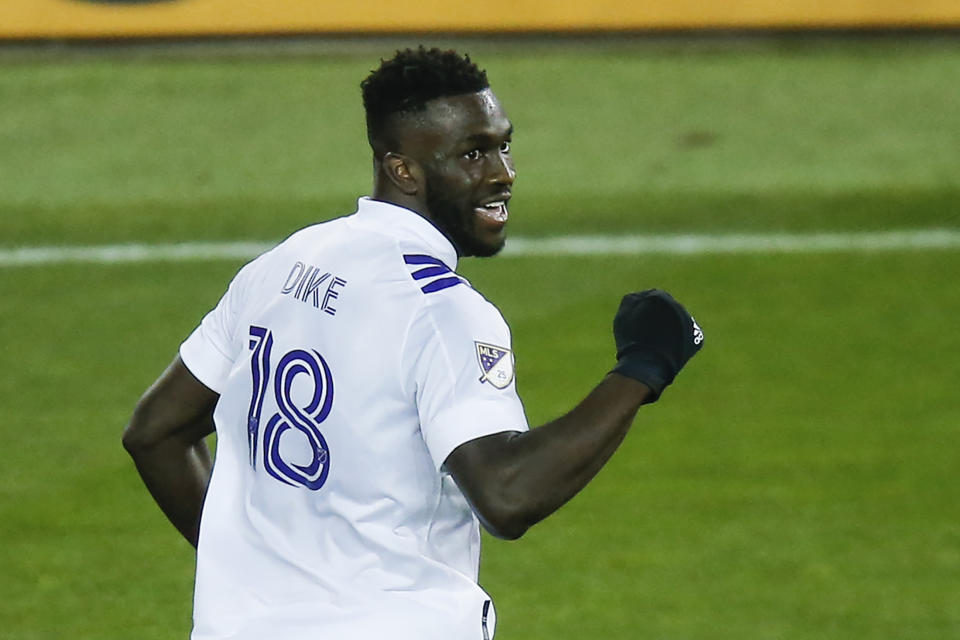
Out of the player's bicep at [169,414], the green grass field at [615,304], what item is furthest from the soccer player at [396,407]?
the green grass field at [615,304]

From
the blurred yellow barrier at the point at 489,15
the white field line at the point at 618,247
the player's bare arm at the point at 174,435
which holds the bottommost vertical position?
the white field line at the point at 618,247

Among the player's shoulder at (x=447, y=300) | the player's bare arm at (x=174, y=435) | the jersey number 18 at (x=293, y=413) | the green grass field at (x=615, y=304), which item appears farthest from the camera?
the green grass field at (x=615, y=304)

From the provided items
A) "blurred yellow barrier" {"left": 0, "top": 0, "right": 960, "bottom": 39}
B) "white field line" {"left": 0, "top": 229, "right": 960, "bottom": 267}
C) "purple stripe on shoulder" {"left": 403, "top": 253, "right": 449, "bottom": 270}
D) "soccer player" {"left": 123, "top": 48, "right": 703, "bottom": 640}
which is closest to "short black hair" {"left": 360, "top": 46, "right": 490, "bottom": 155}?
"soccer player" {"left": 123, "top": 48, "right": 703, "bottom": 640}

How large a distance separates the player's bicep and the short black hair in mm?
653

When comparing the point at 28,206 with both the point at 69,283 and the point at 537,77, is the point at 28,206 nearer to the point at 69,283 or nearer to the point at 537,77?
the point at 69,283

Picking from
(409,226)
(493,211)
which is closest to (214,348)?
(409,226)

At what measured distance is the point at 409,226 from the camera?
329 cm

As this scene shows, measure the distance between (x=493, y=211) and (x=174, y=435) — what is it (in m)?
0.84

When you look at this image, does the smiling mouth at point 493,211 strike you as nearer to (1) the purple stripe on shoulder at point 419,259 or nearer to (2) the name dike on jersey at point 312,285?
(1) the purple stripe on shoulder at point 419,259

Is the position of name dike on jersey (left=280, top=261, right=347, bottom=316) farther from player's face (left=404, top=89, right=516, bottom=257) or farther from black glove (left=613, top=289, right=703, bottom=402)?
black glove (left=613, top=289, right=703, bottom=402)

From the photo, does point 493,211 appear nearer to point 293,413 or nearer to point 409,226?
point 409,226

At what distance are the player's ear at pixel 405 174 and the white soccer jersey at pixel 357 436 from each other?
0.05 metres

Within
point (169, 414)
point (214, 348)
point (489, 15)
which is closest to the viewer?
point (214, 348)

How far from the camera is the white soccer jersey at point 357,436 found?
3.05 m
